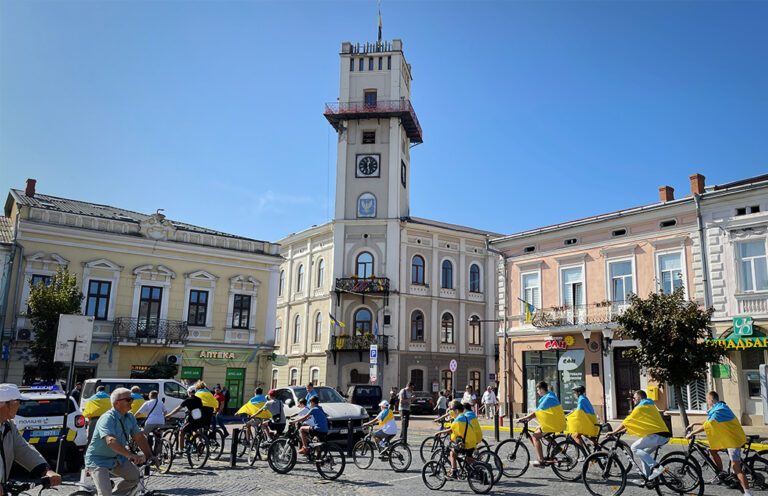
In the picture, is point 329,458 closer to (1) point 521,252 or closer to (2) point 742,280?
(2) point 742,280

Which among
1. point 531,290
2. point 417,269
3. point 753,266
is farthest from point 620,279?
point 417,269

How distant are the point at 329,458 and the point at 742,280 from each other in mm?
17996

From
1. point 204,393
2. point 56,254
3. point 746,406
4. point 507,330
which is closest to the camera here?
point 204,393

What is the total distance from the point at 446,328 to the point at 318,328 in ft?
29.8

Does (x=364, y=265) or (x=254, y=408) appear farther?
(x=364, y=265)

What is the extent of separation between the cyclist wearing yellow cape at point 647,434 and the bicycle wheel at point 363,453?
5555 millimetres

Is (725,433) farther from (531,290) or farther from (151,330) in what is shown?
(151,330)

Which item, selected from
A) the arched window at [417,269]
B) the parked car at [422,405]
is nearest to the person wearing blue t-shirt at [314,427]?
the parked car at [422,405]

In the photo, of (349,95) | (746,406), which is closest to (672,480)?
(746,406)

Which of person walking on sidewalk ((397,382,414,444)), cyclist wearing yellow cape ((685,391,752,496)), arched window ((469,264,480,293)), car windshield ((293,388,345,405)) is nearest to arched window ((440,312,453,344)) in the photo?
arched window ((469,264,480,293))

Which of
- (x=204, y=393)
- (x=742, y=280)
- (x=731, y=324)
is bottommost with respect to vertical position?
(x=204, y=393)

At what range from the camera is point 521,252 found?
100 feet

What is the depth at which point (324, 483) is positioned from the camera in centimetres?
1166

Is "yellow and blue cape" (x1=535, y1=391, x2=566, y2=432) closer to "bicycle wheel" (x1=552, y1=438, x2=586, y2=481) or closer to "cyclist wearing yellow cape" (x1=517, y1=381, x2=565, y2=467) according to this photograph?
"cyclist wearing yellow cape" (x1=517, y1=381, x2=565, y2=467)
